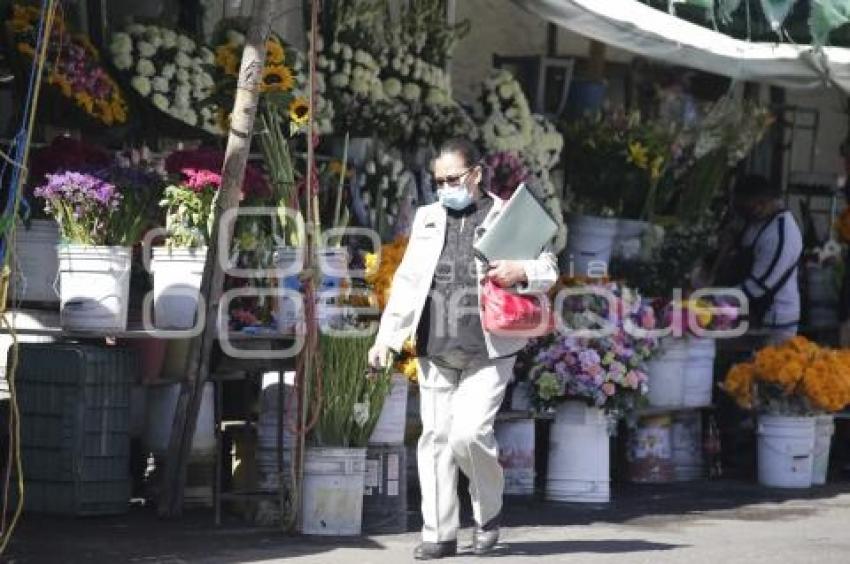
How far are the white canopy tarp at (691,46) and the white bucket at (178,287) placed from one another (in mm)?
2660

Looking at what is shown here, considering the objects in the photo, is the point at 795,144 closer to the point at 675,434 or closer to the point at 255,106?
the point at 675,434

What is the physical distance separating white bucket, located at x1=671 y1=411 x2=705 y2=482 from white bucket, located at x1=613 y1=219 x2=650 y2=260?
1.19 m

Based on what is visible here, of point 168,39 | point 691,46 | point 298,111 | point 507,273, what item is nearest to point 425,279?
point 507,273

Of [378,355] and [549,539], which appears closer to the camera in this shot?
[378,355]

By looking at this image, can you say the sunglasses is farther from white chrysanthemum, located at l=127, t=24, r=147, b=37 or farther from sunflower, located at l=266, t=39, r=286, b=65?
white chrysanthemum, located at l=127, t=24, r=147, b=37

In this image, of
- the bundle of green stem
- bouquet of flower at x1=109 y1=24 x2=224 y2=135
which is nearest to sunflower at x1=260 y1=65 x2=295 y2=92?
bouquet of flower at x1=109 y1=24 x2=224 y2=135

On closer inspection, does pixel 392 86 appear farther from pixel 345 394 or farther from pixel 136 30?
pixel 345 394

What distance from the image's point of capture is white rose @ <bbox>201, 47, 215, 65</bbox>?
37.1 feet

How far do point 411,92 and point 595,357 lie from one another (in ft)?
6.86

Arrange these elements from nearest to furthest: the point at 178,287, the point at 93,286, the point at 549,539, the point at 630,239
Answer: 1. the point at 93,286
2. the point at 178,287
3. the point at 549,539
4. the point at 630,239

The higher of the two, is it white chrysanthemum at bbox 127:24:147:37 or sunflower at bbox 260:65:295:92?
white chrysanthemum at bbox 127:24:147:37

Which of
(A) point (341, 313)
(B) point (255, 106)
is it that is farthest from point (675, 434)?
(B) point (255, 106)

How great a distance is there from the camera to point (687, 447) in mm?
13727

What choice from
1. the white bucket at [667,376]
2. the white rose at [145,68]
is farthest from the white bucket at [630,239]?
the white rose at [145,68]
